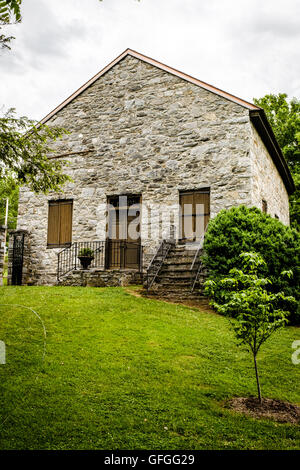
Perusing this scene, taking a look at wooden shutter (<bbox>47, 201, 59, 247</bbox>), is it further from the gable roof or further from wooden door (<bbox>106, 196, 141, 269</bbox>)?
the gable roof

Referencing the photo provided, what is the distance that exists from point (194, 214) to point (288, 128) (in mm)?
14990

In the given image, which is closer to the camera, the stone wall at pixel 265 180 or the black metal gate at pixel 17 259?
the stone wall at pixel 265 180

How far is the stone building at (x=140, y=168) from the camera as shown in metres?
12.1

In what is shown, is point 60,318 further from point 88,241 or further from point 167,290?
point 88,241

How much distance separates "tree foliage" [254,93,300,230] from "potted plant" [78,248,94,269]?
1439cm

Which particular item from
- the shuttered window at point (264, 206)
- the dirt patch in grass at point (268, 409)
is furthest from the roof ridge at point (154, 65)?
the dirt patch in grass at point (268, 409)

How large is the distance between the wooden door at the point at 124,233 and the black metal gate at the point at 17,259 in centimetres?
335

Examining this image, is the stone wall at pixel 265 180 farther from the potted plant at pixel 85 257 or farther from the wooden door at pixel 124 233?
the potted plant at pixel 85 257

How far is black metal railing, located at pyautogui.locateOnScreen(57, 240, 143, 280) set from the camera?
42.7 ft

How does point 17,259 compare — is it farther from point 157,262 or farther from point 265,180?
point 265,180

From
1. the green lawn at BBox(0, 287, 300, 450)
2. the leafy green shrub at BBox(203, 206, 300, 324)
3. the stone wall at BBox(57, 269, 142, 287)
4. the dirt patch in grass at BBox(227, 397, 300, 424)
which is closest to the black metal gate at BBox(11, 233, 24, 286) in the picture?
the stone wall at BBox(57, 269, 142, 287)

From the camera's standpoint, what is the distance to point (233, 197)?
1172cm

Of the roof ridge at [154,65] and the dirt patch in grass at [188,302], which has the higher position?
the roof ridge at [154,65]

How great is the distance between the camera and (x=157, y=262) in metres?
11.4
